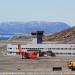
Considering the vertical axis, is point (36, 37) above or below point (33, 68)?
above

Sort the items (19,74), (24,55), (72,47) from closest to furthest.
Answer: (19,74) → (24,55) → (72,47)

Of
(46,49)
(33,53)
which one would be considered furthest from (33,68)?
(46,49)

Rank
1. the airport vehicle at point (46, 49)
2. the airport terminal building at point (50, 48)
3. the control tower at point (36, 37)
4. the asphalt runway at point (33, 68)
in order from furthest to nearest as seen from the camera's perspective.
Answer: the control tower at point (36, 37)
the airport terminal building at point (50, 48)
the airport vehicle at point (46, 49)
the asphalt runway at point (33, 68)

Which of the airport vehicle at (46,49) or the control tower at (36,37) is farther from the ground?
the control tower at (36,37)

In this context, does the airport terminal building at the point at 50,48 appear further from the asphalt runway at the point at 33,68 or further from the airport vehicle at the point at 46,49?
the asphalt runway at the point at 33,68

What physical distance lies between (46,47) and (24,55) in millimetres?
18745

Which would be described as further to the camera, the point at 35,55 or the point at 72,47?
the point at 72,47

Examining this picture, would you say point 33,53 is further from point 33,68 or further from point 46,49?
point 33,68

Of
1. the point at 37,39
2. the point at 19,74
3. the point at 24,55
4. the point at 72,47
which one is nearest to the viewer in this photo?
the point at 19,74

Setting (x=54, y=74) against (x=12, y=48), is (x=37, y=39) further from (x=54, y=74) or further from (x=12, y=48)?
(x=54, y=74)

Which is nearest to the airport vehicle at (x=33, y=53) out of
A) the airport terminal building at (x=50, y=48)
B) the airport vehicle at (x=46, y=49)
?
the airport vehicle at (x=46, y=49)

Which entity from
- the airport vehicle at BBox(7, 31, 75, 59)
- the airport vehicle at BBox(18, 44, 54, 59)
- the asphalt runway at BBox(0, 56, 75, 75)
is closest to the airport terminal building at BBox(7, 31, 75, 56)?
the airport vehicle at BBox(7, 31, 75, 59)

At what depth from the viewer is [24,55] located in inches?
5246

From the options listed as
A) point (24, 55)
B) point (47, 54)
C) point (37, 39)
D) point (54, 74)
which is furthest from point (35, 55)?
point (54, 74)
